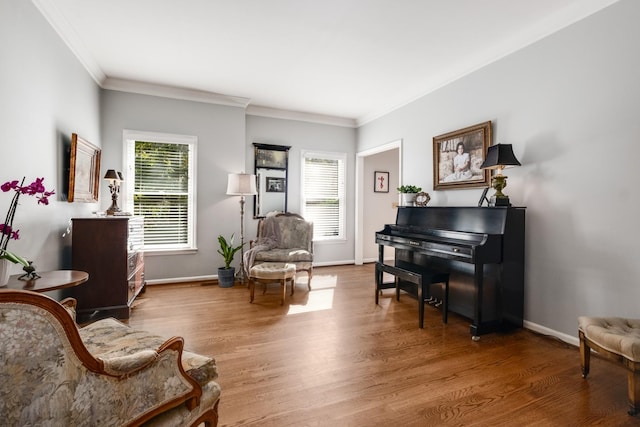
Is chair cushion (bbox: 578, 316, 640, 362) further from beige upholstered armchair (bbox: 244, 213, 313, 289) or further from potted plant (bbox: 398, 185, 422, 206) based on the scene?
beige upholstered armchair (bbox: 244, 213, 313, 289)

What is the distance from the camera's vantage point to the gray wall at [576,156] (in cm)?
229

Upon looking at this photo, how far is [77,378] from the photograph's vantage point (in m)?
0.93

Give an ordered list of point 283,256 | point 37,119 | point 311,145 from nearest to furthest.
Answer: point 37,119
point 283,256
point 311,145

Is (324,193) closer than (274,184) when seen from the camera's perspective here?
No

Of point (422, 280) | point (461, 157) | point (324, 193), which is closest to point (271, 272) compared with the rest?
point (422, 280)

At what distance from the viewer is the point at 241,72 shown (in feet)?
12.7

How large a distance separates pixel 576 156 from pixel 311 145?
385 centimetres

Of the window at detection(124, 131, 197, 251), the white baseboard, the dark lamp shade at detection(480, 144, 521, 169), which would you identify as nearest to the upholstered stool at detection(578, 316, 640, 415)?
the white baseboard

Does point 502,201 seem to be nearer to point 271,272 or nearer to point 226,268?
point 271,272

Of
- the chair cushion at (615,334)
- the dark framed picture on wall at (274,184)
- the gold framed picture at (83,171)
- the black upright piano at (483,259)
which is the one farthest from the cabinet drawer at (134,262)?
the chair cushion at (615,334)

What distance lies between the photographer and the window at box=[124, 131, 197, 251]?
14.3ft

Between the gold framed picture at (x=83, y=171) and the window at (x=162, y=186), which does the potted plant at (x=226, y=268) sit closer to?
the window at (x=162, y=186)

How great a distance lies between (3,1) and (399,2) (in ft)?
9.01

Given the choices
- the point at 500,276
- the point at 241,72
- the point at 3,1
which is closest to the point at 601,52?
the point at 500,276
